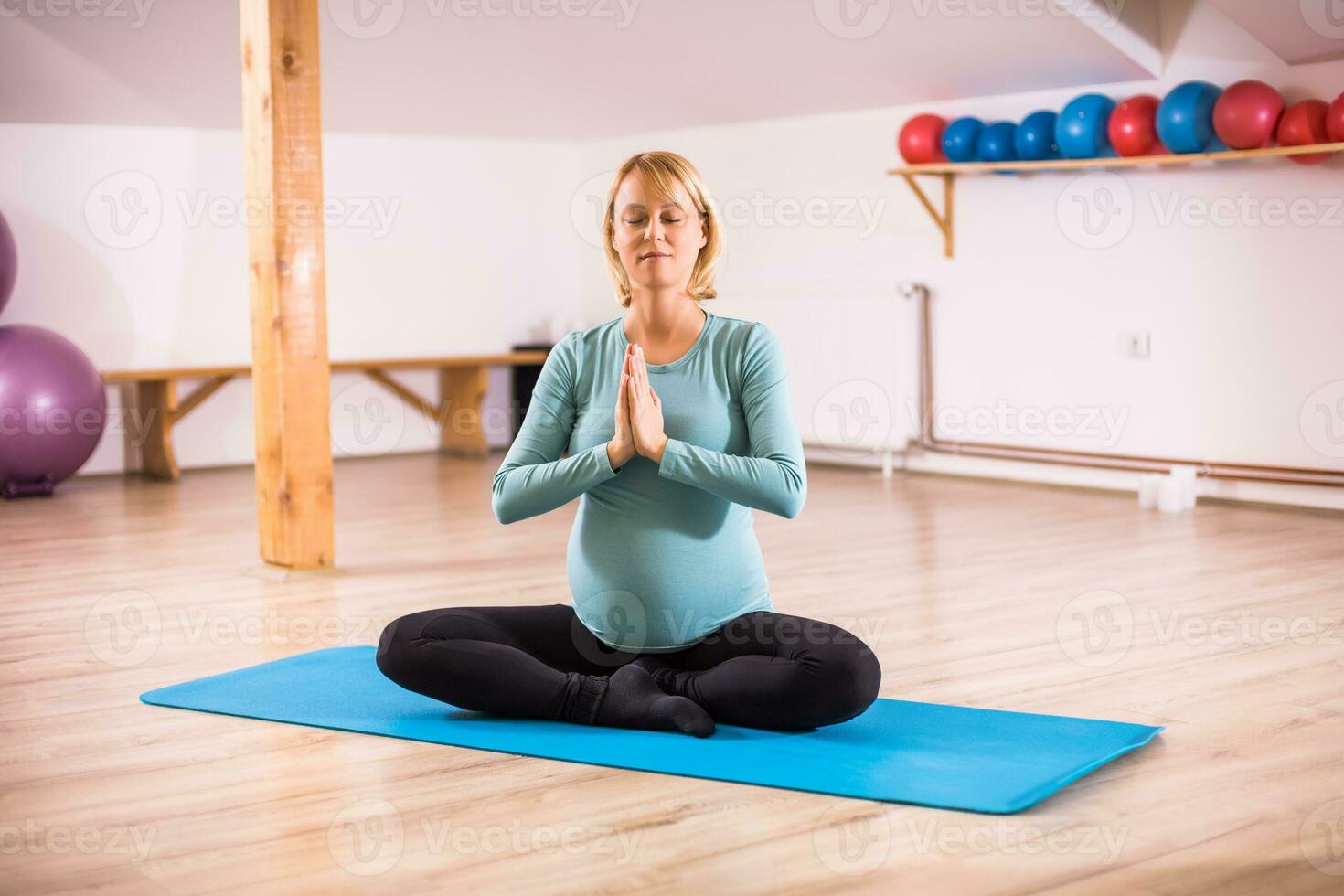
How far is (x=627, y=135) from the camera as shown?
24.7 feet

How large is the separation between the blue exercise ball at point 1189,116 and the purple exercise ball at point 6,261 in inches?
161

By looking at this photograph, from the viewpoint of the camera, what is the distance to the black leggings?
234 cm

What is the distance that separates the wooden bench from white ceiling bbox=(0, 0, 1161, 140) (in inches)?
43.8

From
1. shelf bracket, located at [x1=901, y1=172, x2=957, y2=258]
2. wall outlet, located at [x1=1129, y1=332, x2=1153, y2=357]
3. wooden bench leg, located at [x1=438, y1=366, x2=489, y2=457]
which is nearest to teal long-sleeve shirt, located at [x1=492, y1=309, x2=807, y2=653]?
wall outlet, located at [x1=1129, y1=332, x2=1153, y2=357]

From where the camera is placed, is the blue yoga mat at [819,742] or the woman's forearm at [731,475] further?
the woman's forearm at [731,475]

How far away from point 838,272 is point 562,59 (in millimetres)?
1511

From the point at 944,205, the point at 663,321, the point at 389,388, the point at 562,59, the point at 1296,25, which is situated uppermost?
the point at 562,59

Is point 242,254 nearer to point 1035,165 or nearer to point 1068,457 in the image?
point 1035,165

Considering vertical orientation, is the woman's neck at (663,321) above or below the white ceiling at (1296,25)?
below

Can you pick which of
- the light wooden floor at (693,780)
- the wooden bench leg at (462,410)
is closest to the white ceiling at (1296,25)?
the light wooden floor at (693,780)

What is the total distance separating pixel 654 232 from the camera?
2406mm

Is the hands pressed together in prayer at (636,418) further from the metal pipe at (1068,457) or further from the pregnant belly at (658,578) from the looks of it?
the metal pipe at (1068,457)

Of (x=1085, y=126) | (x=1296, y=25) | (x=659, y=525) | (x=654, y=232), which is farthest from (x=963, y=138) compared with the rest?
(x=659, y=525)

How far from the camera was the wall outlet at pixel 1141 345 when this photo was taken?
18.0ft
